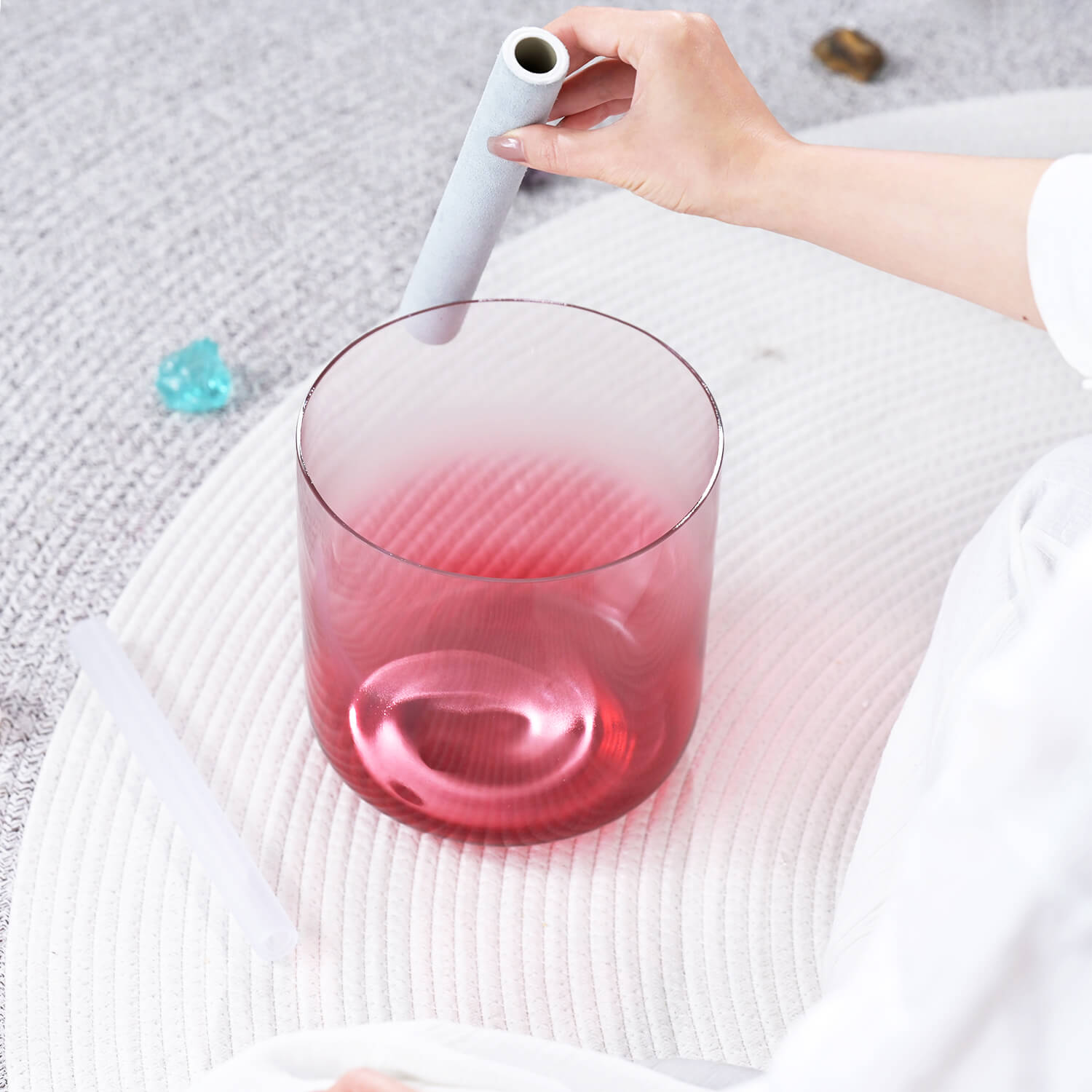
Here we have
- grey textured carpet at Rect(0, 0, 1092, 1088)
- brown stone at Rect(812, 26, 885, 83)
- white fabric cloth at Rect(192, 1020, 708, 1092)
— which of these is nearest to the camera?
white fabric cloth at Rect(192, 1020, 708, 1092)

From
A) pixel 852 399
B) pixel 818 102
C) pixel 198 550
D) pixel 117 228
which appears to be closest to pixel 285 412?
pixel 198 550

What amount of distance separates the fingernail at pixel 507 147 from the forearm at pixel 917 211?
0.09 meters

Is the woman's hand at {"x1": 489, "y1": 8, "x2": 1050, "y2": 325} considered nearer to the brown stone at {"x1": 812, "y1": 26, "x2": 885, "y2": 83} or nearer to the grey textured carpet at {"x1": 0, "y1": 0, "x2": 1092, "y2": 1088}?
the grey textured carpet at {"x1": 0, "y1": 0, "x2": 1092, "y2": 1088}

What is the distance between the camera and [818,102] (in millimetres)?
876

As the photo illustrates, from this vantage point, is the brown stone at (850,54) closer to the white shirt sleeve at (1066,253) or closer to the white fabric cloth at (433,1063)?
the white shirt sleeve at (1066,253)

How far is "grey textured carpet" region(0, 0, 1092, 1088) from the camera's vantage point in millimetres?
640

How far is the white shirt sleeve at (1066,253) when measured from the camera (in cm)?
43

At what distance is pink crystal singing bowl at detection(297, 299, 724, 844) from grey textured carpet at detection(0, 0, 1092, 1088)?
14cm

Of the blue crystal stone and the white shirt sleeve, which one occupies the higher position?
the white shirt sleeve

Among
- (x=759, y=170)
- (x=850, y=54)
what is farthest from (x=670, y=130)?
(x=850, y=54)

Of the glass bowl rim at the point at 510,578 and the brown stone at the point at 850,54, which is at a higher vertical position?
the glass bowl rim at the point at 510,578

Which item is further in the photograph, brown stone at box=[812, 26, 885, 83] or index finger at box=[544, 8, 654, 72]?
brown stone at box=[812, 26, 885, 83]

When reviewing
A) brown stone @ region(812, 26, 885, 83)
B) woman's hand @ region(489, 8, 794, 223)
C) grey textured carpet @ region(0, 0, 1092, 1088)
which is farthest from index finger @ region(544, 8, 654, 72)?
brown stone @ region(812, 26, 885, 83)

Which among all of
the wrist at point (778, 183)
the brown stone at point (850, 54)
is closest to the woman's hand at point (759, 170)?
the wrist at point (778, 183)
